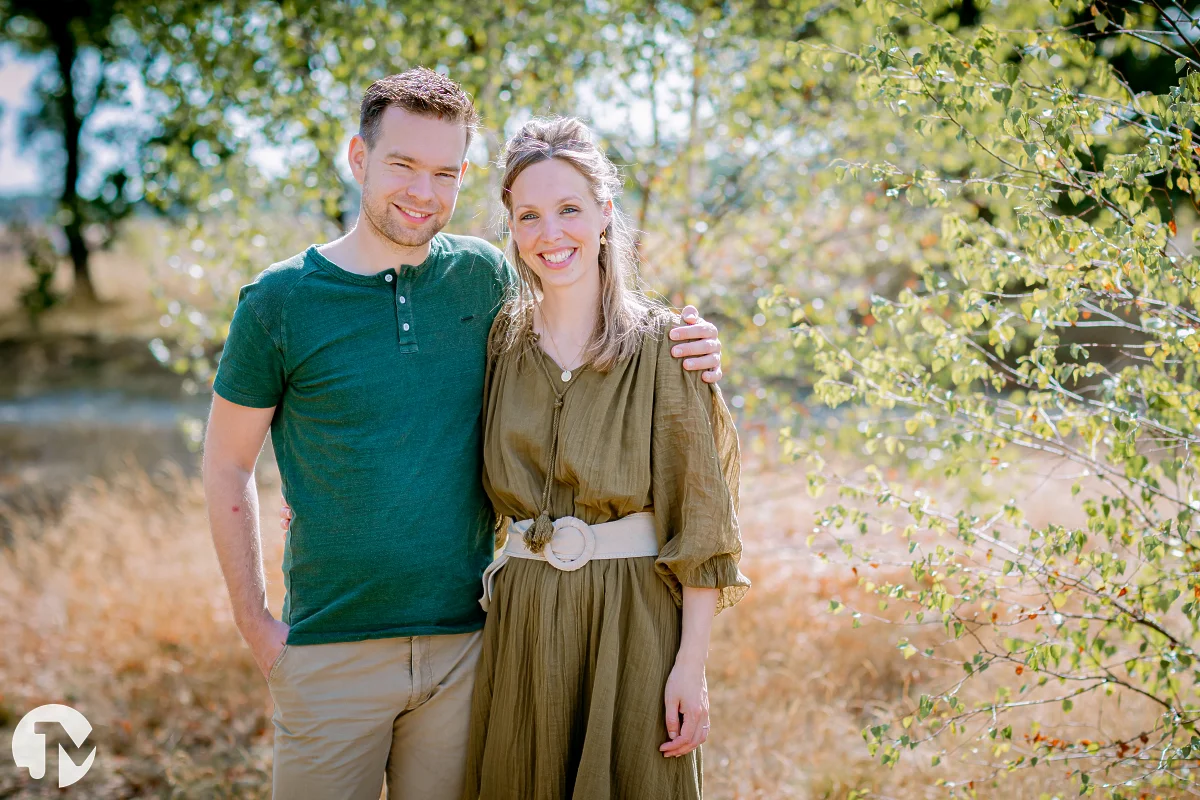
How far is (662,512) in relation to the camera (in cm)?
228

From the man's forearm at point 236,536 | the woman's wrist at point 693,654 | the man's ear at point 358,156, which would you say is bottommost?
the woman's wrist at point 693,654

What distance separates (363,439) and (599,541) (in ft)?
2.01

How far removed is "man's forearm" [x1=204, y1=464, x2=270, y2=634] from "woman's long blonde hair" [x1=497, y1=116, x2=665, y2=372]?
732 mm

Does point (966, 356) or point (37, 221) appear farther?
point (37, 221)

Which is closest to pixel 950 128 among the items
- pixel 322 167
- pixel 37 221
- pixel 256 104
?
pixel 322 167

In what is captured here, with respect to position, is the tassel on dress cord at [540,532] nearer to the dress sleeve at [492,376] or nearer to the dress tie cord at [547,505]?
the dress tie cord at [547,505]

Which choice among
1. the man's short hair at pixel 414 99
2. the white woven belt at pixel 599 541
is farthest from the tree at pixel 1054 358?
the man's short hair at pixel 414 99

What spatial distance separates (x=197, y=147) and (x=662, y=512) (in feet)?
12.5

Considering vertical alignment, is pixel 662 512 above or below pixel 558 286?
below

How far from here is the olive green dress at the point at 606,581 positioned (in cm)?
221

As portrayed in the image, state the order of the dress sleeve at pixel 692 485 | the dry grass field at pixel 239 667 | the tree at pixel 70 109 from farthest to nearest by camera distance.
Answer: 1. the tree at pixel 70 109
2. the dry grass field at pixel 239 667
3. the dress sleeve at pixel 692 485

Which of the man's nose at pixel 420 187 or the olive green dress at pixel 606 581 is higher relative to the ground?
the man's nose at pixel 420 187

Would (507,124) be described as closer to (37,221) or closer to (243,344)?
(243,344)

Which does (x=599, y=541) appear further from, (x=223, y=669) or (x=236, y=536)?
(x=223, y=669)
